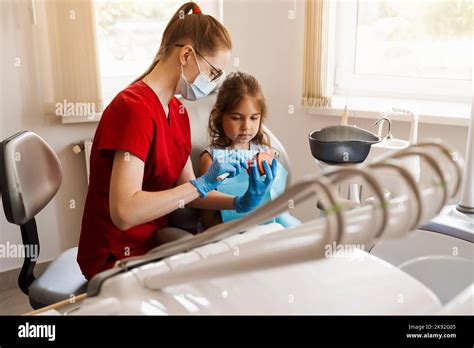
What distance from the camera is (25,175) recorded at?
1403 mm

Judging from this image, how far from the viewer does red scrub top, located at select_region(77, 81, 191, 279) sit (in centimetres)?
130

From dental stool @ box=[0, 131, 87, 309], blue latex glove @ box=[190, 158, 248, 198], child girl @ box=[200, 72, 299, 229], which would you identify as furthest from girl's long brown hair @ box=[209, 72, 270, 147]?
dental stool @ box=[0, 131, 87, 309]

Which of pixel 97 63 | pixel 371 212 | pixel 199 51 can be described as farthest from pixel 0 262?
pixel 371 212

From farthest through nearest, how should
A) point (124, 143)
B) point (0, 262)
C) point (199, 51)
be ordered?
point (0, 262)
point (199, 51)
point (124, 143)

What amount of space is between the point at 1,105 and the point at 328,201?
2023mm

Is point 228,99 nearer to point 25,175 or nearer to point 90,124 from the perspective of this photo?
point 25,175

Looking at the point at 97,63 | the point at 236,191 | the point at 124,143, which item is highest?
the point at 97,63

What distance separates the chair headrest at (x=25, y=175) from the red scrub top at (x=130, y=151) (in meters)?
0.15

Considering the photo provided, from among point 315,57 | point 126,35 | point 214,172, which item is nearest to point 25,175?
point 214,172

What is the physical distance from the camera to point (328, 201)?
524mm

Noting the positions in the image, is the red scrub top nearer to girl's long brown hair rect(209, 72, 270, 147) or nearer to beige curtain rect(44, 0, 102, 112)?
girl's long brown hair rect(209, 72, 270, 147)

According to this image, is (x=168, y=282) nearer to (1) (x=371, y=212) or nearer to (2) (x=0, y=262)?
(1) (x=371, y=212)
